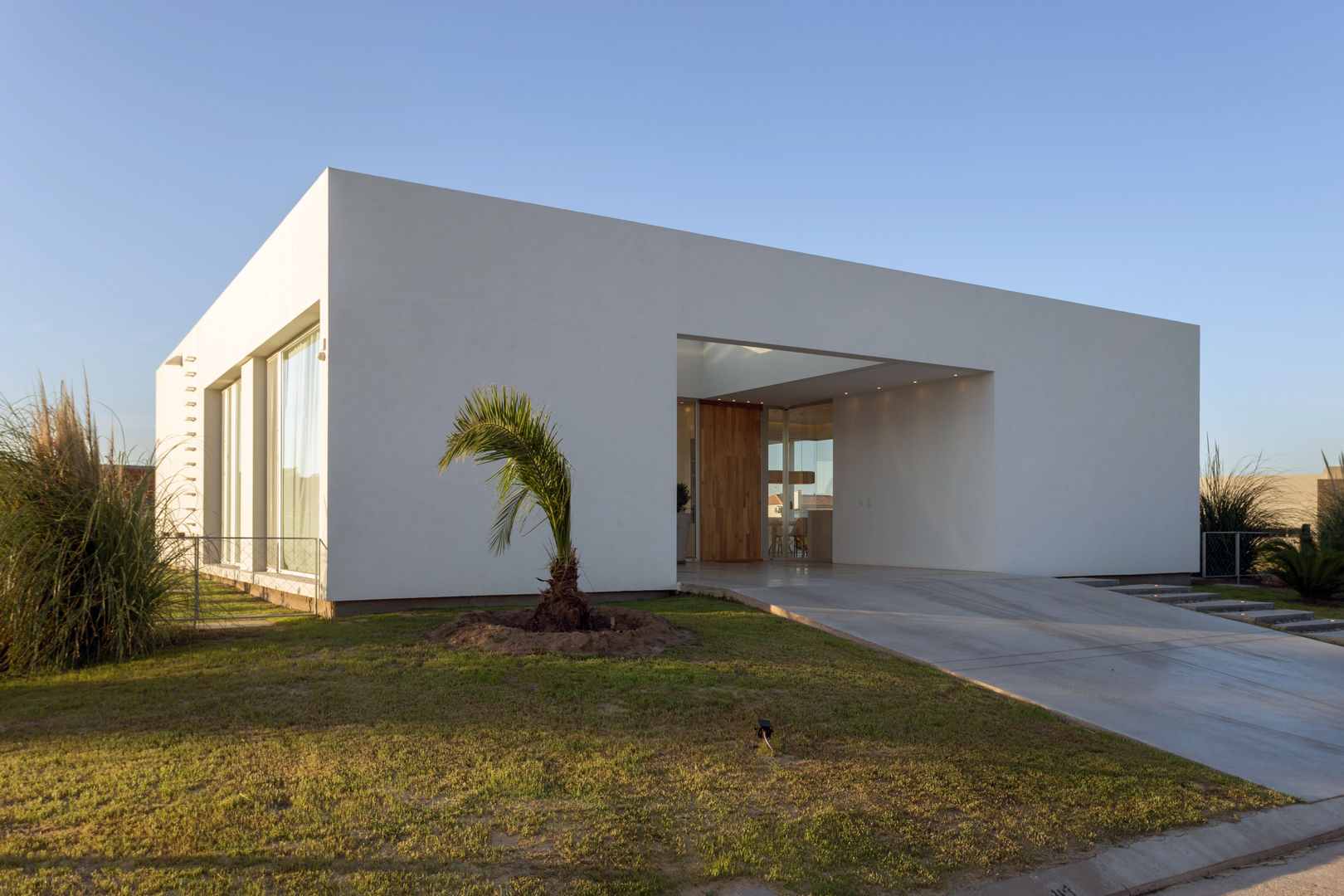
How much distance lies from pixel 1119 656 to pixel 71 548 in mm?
9532

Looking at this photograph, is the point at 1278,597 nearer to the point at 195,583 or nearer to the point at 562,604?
the point at 562,604

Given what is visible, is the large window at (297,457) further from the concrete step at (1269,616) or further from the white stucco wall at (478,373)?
the concrete step at (1269,616)

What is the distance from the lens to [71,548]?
6918 mm

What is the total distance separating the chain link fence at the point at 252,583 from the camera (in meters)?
7.98

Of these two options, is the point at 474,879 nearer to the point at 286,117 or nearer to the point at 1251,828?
the point at 1251,828

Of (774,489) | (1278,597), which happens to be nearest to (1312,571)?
(1278,597)

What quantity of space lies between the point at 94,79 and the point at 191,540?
904 cm

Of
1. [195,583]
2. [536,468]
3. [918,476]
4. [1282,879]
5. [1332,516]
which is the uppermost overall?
[536,468]

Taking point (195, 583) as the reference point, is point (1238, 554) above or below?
below

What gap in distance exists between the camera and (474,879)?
3.43 meters

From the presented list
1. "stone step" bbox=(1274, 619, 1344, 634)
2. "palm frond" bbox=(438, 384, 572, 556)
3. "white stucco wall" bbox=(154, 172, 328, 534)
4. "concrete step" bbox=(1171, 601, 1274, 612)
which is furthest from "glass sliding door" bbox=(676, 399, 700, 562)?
"stone step" bbox=(1274, 619, 1344, 634)

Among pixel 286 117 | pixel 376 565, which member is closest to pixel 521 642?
pixel 376 565

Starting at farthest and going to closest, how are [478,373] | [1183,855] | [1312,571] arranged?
[1312,571]
[478,373]
[1183,855]

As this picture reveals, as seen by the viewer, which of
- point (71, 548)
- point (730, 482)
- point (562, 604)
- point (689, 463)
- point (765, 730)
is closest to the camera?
point (765, 730)
